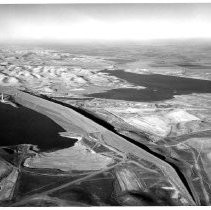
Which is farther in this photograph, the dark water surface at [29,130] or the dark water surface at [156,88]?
the dark water surface at [156,88]

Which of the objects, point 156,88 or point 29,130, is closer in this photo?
point 29,130

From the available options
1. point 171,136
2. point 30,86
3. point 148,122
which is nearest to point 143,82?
point 30,86

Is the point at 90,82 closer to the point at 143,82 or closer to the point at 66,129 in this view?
the point at 143,82

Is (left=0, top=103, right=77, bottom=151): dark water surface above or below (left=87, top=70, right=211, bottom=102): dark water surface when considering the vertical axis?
below

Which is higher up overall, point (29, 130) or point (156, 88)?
point (156, 88)

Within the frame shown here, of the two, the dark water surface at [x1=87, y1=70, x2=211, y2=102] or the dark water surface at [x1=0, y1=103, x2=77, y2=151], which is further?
the dark water surface at [x1=87, y1=70, x2=211, y2=102]
